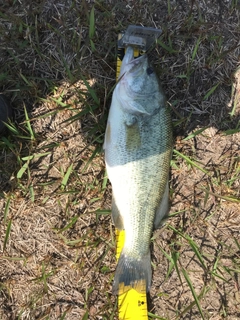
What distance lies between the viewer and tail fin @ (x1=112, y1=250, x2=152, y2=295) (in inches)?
106

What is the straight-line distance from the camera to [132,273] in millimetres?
2693

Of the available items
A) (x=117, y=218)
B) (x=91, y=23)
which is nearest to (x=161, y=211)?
(x=117, y=218)

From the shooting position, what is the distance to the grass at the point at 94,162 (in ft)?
9.47

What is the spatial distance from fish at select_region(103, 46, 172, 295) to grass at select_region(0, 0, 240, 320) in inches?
12.4

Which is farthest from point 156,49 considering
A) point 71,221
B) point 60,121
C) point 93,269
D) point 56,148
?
point 93,269

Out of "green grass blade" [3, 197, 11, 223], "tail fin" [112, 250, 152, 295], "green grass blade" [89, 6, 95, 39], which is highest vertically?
"green grass blade" [89, 6, 95, 39]

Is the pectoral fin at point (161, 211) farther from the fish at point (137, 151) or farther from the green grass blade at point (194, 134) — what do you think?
the green grass blade at point (194, 134)

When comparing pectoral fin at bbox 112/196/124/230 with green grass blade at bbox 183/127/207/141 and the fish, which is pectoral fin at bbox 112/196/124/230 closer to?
the fish

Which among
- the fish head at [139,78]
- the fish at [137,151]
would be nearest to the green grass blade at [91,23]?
the fish at [137,151]

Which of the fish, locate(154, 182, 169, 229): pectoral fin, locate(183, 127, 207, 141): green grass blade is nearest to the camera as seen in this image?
the fish

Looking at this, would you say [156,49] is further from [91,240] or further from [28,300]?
[28,300]

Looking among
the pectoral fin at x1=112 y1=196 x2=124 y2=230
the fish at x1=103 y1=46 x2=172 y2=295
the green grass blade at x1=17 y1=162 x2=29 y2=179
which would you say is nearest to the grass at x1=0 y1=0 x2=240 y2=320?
the green grass blade at x1=17 y1=162 x2=29 y2=179

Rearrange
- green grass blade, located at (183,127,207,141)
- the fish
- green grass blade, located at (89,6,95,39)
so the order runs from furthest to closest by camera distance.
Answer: green grass blade, located at (183,127,207,141), green grass blade, located at (89,6,95,39), the fish

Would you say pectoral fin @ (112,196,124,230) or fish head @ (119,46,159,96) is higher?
fish head @ (119,46,159,96)
